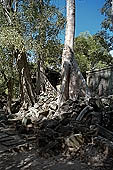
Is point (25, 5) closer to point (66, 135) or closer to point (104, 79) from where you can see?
point (104, 79)

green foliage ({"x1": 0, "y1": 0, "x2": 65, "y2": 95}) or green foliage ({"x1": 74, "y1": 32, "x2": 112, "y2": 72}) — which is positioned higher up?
green foliage ({"x1": 74, "y1": 32, "x2": 112, "y2": 72})

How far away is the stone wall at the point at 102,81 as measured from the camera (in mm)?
8328

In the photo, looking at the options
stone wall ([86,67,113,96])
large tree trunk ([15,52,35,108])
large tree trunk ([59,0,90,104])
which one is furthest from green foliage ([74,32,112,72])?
large tree trunk ([59,0,90,104])

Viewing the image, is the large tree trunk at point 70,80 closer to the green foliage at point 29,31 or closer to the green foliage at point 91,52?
the green foliage at point 29,31

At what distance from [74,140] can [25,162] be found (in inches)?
45.0

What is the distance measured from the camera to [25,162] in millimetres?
4176

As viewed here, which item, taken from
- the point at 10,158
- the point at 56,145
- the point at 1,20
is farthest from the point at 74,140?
the point at 1,20

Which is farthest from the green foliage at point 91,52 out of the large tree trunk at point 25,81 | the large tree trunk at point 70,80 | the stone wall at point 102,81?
the large tree trunk at point 70,80

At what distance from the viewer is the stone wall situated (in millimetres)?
8328

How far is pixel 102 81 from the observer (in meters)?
8.74

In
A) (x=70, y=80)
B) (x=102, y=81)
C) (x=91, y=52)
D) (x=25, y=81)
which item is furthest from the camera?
(x=91, y=52)

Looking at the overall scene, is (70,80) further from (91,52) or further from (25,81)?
(91,52)

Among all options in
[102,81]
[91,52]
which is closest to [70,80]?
[102,81]

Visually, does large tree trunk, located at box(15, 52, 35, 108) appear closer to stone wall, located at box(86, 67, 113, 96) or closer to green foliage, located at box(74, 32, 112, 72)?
stone wall, located at box(86, 67, 113, 96)
